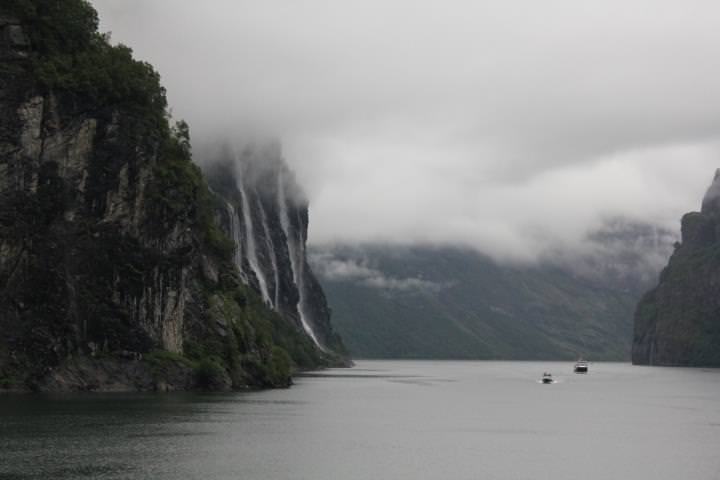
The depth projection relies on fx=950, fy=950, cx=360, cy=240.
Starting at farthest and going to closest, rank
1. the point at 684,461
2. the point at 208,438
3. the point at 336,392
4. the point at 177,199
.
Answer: the point at 336,392
the point at 177,199
the point at 208,438
the point at 684,461

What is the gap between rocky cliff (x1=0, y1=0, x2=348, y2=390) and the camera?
132 m

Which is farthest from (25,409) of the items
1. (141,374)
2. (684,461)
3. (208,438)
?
(684,461)

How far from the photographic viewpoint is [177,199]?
153m

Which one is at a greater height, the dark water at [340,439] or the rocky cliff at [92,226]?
the rocky cliff at [92,226]

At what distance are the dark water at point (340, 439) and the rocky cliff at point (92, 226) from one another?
37.3 ft

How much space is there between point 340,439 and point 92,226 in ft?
209

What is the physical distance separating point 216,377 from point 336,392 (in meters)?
27.2

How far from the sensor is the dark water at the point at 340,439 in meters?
72.1

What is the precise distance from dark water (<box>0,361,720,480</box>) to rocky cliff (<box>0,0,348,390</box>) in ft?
37.3

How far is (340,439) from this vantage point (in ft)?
306

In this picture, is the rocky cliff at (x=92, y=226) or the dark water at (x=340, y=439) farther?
the rocky cliff at (x=92, y=226)

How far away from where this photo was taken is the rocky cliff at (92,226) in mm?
131500

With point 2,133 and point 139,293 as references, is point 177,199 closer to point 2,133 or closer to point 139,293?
point 139,293

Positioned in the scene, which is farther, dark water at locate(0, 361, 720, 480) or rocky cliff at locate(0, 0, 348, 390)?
rocky cliff at locate(0, 0, 348, 390)
